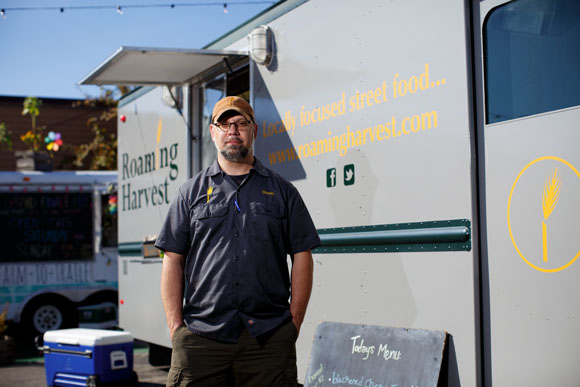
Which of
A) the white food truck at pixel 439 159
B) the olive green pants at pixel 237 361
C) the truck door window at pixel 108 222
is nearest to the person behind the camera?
the olive green pants at pixel 237 361

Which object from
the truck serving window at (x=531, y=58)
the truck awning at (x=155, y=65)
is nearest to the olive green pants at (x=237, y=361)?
the truck serving window at (x=531, y=58)

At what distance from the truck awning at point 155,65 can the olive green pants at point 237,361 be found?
300cm

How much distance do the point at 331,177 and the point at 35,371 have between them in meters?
5.26

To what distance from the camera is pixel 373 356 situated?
4207mm

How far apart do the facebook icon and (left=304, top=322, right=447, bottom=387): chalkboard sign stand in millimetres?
853

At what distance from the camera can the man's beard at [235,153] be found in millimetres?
3209

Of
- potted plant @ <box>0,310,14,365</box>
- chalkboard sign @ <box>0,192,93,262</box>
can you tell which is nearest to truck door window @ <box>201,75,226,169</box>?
potted plant @ <box>0,310,14,365</box>

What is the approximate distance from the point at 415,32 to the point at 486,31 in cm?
47

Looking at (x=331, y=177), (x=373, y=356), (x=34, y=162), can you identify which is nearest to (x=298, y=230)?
(x=373, y=356)

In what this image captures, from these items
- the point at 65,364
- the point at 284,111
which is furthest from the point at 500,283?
the point at 65,364

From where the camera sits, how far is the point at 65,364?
693 centimetres

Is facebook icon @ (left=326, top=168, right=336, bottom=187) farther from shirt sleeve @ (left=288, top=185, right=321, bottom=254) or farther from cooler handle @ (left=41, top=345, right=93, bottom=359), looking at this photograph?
cooler handle @ (left=41, top=345, right=93, bottom=359)

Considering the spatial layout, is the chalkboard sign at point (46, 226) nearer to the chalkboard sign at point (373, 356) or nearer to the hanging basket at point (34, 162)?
the hanging basket at point (34, 162)

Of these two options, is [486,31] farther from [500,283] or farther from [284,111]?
[284,111]
